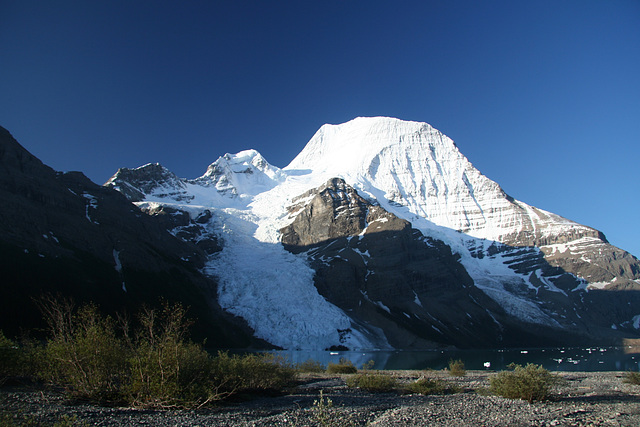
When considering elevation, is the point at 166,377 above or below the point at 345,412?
above

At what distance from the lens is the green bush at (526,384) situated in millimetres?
23500

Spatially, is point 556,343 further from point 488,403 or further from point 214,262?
point 488,403

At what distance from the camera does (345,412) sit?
65.6 feet

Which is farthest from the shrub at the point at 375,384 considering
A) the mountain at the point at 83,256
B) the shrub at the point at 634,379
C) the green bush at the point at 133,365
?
the mountain at the point at 83,256

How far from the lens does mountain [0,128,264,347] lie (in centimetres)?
9856

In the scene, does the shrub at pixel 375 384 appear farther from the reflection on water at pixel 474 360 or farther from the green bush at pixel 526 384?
the reflection on water at pixel 474 360

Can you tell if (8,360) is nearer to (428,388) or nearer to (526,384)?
(428,388)

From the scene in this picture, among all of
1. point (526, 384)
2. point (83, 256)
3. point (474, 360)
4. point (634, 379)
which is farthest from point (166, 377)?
point (83, 256)

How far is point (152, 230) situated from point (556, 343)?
182 metres

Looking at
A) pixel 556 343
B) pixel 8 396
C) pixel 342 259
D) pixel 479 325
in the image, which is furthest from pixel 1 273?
pixel 556 343

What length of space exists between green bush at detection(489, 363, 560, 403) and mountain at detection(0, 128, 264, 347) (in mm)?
84380

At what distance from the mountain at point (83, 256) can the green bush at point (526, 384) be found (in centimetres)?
8438

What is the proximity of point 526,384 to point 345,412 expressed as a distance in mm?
10708

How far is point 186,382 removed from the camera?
1964 centimetres
